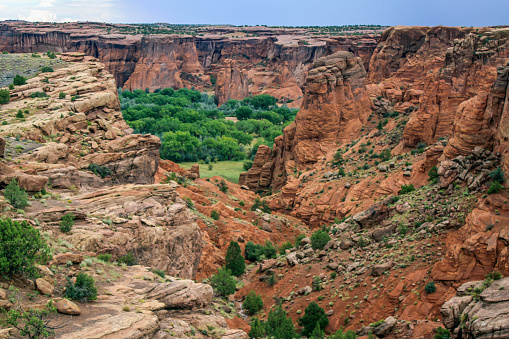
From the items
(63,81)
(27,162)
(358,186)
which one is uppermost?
(63,81)

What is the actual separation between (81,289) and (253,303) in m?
14.1

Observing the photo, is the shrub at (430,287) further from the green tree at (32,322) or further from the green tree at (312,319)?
the green tree at (32,322)

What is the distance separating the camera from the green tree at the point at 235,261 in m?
36.2

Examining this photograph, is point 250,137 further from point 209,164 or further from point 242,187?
point 242,187

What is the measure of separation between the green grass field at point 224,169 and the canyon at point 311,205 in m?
7.33

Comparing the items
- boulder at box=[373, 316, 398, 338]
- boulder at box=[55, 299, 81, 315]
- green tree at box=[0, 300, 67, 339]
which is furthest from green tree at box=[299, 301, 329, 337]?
green tree at box=[0, 300, 67, 339]

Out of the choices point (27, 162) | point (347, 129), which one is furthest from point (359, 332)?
point (347, 129)

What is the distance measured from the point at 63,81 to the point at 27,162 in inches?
726

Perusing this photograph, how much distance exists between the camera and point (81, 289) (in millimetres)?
17594

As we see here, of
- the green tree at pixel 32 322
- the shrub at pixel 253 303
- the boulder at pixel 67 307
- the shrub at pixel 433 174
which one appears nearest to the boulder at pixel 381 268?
the shrub at pixel 253 303

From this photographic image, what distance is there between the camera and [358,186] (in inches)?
1726

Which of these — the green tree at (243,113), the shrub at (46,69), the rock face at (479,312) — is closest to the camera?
the rock face at (479,312)

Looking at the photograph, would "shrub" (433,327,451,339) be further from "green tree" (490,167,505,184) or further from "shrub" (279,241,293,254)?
"shrub" (279,241,293,254)

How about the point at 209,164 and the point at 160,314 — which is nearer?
the point at 160,314
